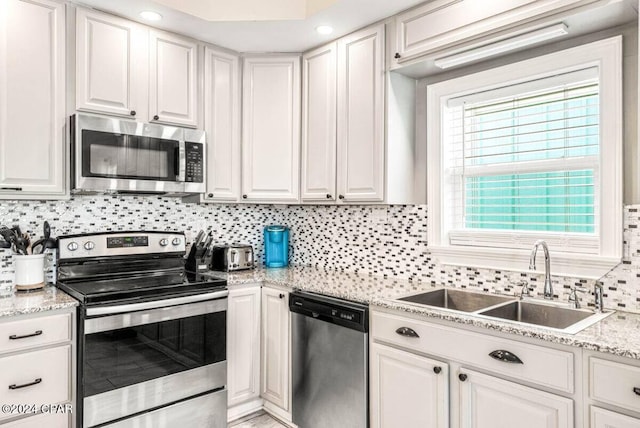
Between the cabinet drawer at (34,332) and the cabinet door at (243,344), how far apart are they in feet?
2.89

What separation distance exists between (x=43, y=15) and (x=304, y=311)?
2052 millimetres

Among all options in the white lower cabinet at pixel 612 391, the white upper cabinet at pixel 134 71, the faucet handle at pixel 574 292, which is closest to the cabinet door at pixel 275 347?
the white upper cabinet at pixel 134 71

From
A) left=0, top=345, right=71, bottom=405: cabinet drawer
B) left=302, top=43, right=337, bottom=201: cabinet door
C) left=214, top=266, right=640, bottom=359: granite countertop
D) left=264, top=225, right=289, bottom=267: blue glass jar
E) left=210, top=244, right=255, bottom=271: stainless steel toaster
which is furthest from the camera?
left=264, top=225, right=289, bottom=267: blue glass jar

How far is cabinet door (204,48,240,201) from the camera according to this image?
285 centimetres

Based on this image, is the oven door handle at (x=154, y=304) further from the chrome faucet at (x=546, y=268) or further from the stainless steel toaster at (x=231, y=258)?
the chrome faucet at (x=546, y=268)

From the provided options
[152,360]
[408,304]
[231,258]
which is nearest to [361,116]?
[408,304]

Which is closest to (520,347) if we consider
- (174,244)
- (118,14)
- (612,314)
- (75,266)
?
(612,314)

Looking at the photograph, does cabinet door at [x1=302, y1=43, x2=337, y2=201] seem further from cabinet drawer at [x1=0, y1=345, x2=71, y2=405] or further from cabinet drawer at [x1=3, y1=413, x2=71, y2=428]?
cabinet drawer at [x1=3, y1=413, x2=71, y2=428]

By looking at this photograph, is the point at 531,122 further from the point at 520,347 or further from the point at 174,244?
the point at 174,244

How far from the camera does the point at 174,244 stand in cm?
287

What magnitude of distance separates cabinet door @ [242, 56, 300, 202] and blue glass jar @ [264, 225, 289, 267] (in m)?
0.38

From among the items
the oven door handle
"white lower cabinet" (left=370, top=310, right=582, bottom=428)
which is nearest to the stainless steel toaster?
the oven door handle

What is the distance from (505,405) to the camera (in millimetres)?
1650

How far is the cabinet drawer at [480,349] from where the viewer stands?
1522 millimetres
